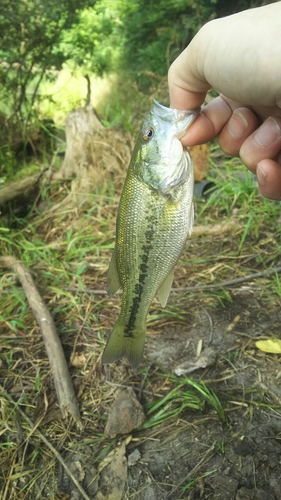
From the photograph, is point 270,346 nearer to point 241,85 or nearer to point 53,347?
point 53,347

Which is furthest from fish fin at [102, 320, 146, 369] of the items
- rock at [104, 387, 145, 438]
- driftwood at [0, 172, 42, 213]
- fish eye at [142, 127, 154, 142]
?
driftwood at [0, 172, 42, 213]

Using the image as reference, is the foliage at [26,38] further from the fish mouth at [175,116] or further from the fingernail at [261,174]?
the fingernail at [261,174]

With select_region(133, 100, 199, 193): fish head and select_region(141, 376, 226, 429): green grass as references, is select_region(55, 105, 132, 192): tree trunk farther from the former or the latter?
select_region(133, 100, 199, 193): fish head

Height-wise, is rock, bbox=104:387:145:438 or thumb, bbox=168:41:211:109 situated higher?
thumb, bbox=168:41:211:109

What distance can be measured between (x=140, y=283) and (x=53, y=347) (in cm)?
108

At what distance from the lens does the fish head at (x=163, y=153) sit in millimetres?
1695

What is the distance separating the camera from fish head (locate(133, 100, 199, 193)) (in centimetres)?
170

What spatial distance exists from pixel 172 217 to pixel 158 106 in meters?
0.45

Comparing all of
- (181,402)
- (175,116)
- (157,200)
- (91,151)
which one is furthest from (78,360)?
(91,151)

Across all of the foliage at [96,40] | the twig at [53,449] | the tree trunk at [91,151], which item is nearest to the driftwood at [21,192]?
the tree trunk at [91,151]

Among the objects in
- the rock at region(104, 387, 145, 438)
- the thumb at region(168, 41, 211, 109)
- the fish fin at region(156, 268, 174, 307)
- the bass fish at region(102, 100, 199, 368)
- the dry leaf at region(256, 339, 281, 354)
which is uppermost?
the thumb at region(168, 41, 211, 109)

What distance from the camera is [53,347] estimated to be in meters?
2.70

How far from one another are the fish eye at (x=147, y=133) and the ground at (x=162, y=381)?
56.4 inches

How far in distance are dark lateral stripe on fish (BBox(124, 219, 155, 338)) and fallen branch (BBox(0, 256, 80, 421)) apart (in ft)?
2.36
